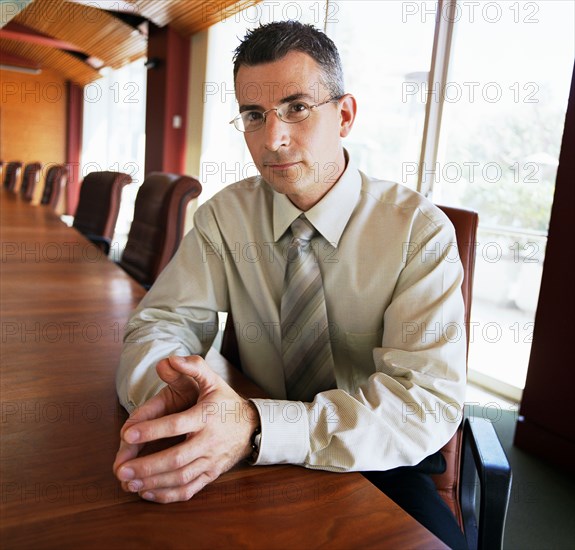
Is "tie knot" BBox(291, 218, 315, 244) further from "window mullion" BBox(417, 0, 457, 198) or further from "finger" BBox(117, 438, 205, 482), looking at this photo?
"window mullion" BBox(417, 0, 457, 198)

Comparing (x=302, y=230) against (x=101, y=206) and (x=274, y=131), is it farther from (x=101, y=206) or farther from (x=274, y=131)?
(x=101, y=206)

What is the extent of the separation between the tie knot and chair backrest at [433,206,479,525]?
15.6 inches

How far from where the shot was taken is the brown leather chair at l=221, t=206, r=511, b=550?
108cm

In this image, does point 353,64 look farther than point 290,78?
Yes

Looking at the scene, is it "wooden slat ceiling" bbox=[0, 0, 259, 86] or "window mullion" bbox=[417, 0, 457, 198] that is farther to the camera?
"wooden slat ceiling" bbox=[0, 0, 259, 86]

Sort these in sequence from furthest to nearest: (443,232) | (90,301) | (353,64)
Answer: (353,64) → (90,301) → (443,232)

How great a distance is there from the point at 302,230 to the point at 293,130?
0.83 feet

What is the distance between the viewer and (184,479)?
0.79 metres

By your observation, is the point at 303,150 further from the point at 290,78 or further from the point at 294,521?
the point at 294,521

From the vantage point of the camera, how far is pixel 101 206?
3.79m

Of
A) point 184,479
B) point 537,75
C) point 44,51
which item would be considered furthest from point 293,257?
point 44,51

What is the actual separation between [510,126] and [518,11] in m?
0.72

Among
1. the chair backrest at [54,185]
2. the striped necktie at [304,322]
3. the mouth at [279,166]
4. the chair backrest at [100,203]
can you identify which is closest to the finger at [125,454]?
the striped necktie at [304,322]

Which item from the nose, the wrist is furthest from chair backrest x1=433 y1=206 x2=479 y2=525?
the wrist
